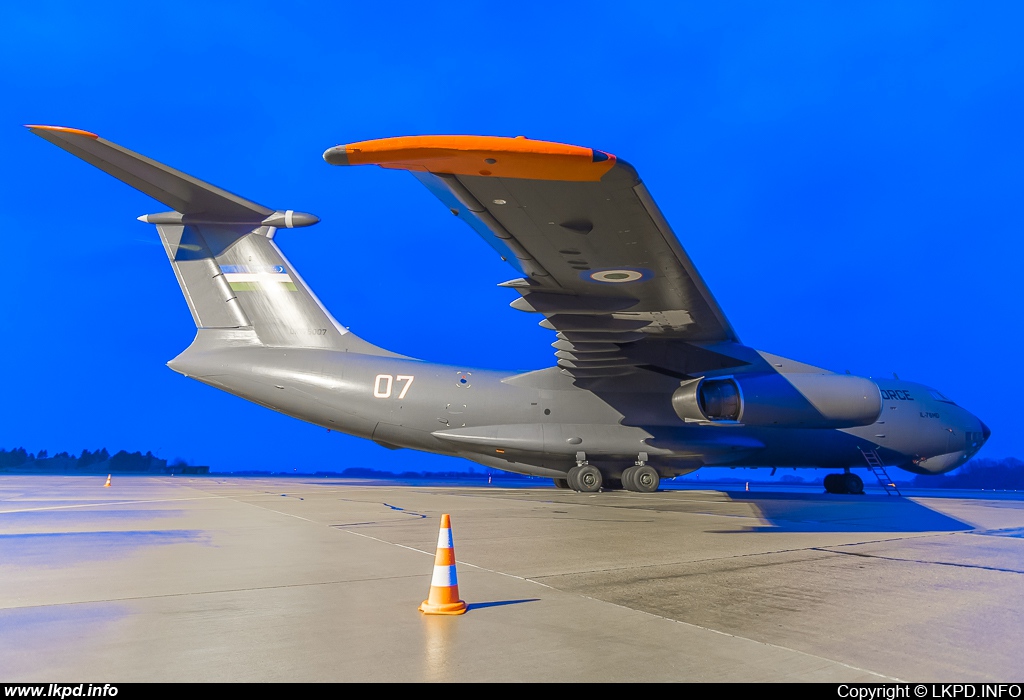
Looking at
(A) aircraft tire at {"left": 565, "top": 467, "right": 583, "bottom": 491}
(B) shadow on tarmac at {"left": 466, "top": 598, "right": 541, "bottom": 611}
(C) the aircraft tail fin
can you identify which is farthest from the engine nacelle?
(C) the aircraft tail fin

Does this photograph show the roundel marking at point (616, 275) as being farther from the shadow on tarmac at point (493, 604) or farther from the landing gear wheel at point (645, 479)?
the landing gear wheel at point (645, 479)

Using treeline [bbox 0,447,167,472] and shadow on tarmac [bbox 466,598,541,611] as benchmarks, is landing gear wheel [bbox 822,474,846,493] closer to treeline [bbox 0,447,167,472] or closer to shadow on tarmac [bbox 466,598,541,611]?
shadow on tarmac [bbox 466,598,541,611]

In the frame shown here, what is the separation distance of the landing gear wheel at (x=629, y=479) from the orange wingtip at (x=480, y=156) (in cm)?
1076

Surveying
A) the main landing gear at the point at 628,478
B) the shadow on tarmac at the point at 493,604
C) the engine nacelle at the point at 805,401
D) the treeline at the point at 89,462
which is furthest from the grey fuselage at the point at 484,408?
the treeline at the point at 89,462

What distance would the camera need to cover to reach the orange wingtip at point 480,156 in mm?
4688

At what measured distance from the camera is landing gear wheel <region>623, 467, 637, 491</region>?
1469 cm

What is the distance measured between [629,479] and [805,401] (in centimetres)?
497

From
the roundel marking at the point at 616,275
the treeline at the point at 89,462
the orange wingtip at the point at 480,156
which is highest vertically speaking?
the roundel marking at the point at 616,275

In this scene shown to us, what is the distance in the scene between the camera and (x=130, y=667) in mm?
2604

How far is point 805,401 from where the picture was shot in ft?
35.3

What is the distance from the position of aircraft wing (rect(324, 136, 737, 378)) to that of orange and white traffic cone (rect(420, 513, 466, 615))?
2.75 m

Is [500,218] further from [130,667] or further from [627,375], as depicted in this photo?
[627,375]

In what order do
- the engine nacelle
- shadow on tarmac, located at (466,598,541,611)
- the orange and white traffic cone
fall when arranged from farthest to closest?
the engine nacelle < shadow on tarmac, located at (466,598,541,611) < the orange and white traffic cone

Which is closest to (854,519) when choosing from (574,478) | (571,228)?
(571,228)
